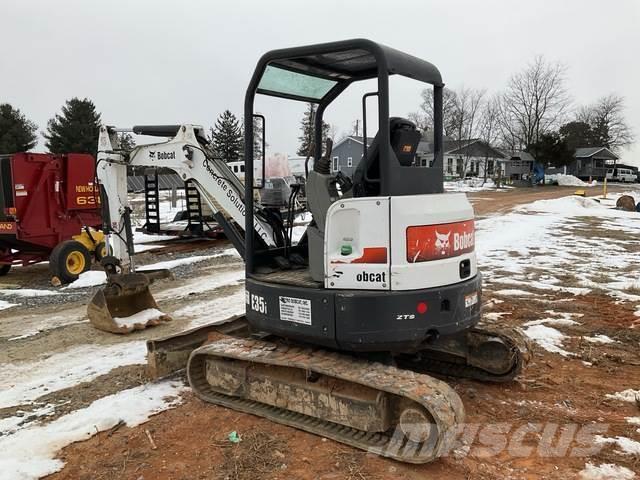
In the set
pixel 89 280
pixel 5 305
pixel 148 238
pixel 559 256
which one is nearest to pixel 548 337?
pixel 559 256

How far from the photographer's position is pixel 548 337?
244 inches

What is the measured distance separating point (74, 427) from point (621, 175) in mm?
79413

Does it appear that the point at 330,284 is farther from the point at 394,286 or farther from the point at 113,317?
the point at 113,317

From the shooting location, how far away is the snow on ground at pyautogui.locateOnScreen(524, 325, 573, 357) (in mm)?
Answer: 5832

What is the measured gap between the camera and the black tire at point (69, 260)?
10070mm

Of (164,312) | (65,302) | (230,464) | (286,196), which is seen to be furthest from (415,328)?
(65,302)

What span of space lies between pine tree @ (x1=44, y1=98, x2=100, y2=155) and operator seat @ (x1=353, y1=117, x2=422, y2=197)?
161ft

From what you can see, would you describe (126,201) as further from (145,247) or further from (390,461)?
(145,247)

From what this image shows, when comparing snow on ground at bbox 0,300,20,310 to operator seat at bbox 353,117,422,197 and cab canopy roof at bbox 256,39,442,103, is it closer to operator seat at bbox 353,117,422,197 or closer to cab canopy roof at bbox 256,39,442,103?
cab canopy roof at bbox 256,39,442,103

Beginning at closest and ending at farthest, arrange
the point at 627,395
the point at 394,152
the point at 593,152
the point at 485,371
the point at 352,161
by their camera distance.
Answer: the point at 394,152, the point at 352,161, the point at 627,395, the point at 485,371, the point at 593,152

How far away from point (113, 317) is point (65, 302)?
8.16 feet

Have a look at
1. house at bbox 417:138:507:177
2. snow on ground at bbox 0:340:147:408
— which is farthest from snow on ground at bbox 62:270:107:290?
house at bbox 417:138:507:177

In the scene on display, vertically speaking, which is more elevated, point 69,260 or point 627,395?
point 69,260

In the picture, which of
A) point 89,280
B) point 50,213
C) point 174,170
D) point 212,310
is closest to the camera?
point 174,170
